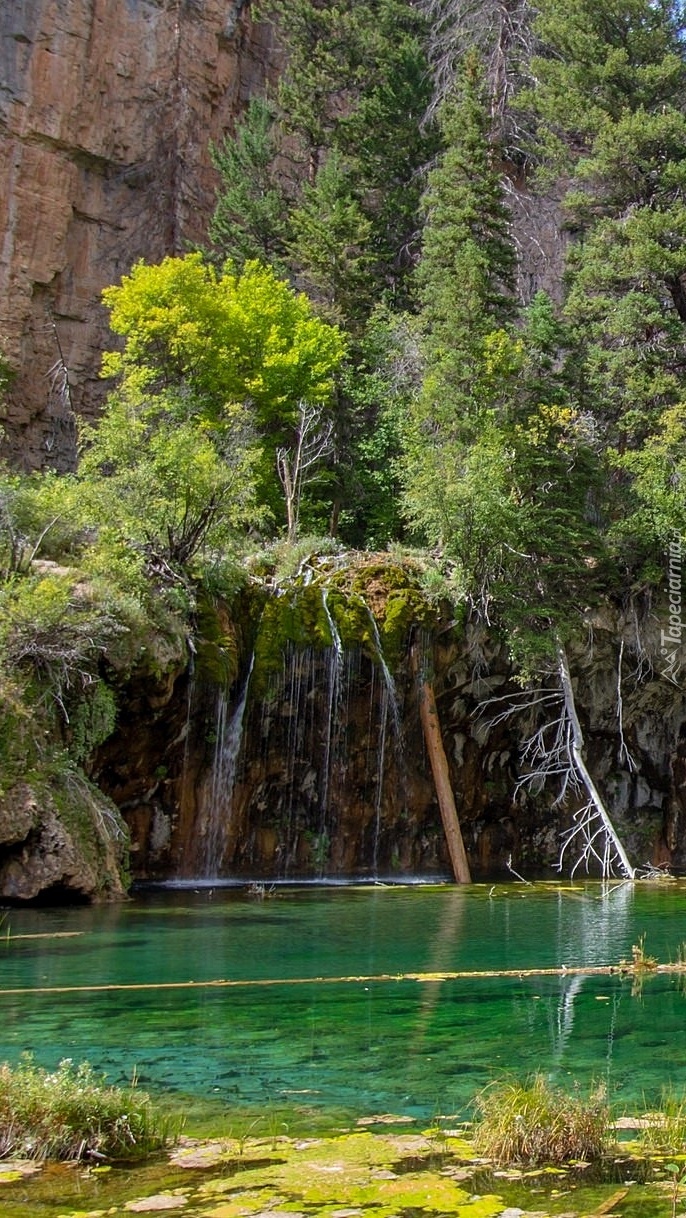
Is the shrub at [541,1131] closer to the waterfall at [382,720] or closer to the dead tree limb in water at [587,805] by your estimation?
the dead tree limb in water at [587,805]

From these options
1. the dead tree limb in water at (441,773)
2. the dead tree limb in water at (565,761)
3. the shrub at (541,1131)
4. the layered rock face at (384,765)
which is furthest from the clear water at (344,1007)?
the dead tree limb in water at (441,773)

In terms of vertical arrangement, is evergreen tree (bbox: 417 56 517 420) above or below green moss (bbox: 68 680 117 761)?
above

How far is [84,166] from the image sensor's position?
3991 centimetres

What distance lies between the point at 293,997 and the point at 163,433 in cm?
1495

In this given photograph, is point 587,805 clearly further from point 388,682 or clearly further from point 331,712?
point 331,712

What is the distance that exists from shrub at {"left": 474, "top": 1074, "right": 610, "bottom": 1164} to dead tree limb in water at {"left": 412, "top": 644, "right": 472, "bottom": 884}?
1868 cm

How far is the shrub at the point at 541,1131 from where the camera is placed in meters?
5.62

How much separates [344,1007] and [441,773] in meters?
15.5

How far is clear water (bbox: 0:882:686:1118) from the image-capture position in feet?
24.8

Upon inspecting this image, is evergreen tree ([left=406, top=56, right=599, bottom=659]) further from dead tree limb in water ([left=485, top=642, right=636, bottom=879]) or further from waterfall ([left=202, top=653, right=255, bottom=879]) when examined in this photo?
→ waterfall ([left=202, top=653, right=255, bottom=879])

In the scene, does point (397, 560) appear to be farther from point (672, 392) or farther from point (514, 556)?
point (672, 392)

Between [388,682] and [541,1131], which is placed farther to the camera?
[388,682]

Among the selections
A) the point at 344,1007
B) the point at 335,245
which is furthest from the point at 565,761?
the point at 344,1007

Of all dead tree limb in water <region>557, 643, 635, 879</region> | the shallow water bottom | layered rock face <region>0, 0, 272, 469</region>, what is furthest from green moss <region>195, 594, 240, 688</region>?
the shallow water bottom
